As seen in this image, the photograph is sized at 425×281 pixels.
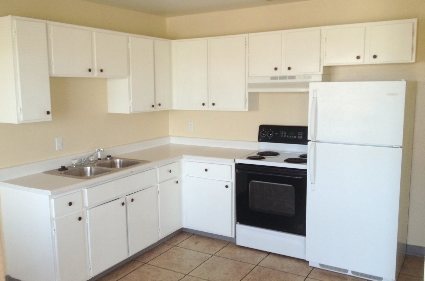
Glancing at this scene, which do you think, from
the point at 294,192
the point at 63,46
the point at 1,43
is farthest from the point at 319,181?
the point at 1,43

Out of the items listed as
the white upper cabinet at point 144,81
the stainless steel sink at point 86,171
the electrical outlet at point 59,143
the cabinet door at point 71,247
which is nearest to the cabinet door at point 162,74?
the white upper cabinet at point 144,81

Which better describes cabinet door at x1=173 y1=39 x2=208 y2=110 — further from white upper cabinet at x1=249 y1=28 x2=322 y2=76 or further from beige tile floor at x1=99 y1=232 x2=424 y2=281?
beige tile floor at x1=99 y1=232 x2=424 y2=281

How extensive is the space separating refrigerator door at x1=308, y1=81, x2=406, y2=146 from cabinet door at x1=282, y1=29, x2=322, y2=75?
17.1 inches

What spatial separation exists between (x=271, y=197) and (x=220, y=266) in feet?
2.62

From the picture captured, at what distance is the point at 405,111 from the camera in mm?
3014

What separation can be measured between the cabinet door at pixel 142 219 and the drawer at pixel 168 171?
0.45 ft

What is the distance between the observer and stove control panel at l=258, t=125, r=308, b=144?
158 inches

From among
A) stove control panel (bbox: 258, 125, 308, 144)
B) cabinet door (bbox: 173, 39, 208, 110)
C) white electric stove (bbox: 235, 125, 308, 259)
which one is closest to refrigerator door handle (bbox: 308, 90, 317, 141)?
white electric stove (bbox: 235, 125, 308, 259)

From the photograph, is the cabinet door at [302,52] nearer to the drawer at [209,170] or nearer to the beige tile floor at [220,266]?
the drawer at [209,170]

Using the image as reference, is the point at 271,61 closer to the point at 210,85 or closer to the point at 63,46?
the point at 210,85

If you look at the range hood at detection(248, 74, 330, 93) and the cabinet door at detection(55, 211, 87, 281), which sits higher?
the range hood at detection(248, 74, 330, 93)

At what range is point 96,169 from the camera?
3639 mm

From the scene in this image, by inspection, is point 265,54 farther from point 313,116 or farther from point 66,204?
point 66,204

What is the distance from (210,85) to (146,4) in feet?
3.51
